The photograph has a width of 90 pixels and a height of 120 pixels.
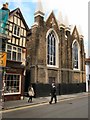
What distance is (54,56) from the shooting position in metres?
25.9

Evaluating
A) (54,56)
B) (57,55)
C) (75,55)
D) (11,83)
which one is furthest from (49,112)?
(75,55)

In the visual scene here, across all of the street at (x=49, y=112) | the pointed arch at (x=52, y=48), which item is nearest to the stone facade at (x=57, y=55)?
the pointed arch at (x=52, y=48)

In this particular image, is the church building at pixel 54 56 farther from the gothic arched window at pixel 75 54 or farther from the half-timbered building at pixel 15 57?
the half-timbered building at pixel 15 57

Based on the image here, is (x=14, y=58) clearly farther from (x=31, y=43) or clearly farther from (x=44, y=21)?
(x=44, y=21)

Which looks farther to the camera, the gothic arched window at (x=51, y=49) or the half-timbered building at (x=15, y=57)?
the gothic arched window at (x=51, y=49)

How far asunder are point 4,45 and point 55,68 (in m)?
9.93

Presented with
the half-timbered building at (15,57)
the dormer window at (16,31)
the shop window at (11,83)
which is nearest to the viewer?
the shop window at (11,83)

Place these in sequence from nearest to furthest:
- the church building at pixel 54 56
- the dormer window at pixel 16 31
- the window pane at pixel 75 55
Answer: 1. the dormer window at pixel 16 31
2. the church building at pixel 54 56
3. the window pane at pixel 75 55

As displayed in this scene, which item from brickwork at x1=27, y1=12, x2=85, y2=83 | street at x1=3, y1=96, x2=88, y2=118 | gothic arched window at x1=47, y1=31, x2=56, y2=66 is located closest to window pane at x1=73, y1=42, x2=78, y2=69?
brickwork at x1=27, y1=12, x2=85, y2=83

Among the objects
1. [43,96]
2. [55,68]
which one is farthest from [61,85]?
[43,96]

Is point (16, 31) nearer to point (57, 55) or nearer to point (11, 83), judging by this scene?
point (11, 83)

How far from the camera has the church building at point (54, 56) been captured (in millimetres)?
22391

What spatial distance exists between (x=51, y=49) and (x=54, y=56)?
106 centimetres

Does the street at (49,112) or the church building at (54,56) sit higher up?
the church building at (54,56)
